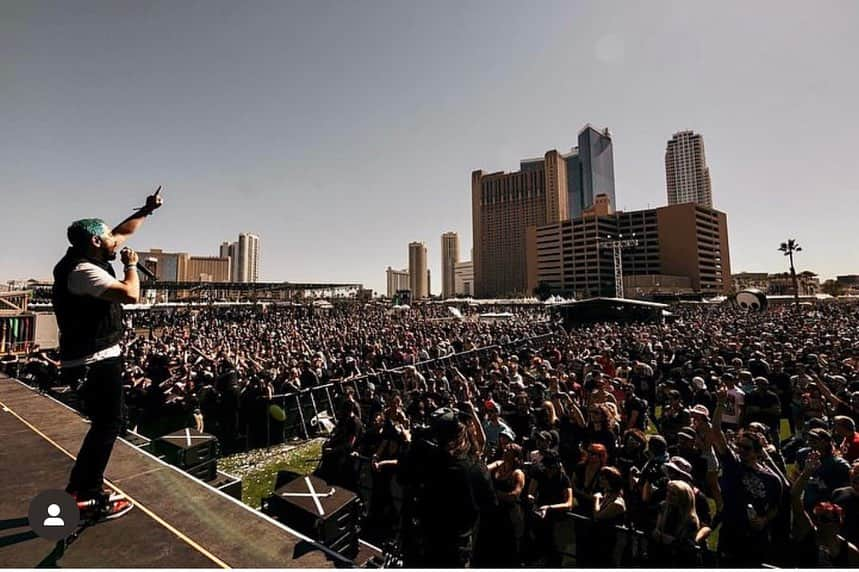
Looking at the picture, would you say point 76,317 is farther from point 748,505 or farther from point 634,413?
point 634,413

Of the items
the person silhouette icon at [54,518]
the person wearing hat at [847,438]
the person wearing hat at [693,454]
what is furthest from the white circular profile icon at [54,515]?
the person wearing hat at [847,438]

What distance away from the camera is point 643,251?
402 ft

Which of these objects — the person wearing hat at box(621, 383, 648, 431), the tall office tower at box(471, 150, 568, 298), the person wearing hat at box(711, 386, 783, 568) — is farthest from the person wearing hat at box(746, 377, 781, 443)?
the tall office tower at box(471, 150, 568, 298)

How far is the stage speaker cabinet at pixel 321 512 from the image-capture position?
3.33 meters

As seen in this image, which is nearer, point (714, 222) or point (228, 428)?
point (228, 428)

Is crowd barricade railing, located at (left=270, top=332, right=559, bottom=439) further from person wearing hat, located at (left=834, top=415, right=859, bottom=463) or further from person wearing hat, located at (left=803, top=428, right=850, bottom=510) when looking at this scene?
person wearing hat, located at (left=834, top=415, right=859, bottom=463)

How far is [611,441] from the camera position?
216 inches

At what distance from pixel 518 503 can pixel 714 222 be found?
147961mm

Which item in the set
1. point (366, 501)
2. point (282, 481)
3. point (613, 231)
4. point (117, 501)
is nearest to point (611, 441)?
point (366, 501)

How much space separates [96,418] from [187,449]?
186cm

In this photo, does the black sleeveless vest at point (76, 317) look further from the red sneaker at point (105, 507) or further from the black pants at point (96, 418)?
the red sneaker at point (105, 507)

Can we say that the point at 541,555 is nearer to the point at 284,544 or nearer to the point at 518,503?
the point at 518,503

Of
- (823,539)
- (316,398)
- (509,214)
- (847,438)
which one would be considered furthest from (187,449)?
(509,214)

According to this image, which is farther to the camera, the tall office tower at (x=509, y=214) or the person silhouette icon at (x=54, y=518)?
the tall office tower at (x=509, y=214)
